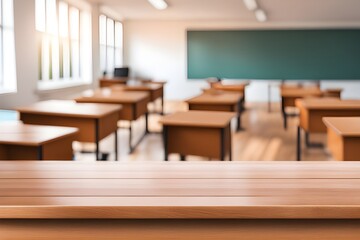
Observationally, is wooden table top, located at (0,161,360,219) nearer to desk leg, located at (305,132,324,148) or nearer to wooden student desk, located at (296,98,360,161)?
wooden student desk, located at (296,98,360,161)

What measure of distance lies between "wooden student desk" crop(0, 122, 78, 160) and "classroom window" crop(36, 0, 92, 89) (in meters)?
5.78

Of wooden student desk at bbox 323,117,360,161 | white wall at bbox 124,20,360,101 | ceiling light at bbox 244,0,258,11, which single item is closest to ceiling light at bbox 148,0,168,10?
ceiling light at bbox 244,0,258,11

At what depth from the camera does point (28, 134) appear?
2.97 meters

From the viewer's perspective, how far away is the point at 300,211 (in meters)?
1.30

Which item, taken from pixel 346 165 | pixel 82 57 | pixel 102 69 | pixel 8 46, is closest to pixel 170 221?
pixel 346 165

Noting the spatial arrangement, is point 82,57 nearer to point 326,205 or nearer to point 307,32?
point 307,32

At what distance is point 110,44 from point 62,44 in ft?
12.2

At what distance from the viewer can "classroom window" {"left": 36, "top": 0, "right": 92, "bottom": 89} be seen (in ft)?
29.4

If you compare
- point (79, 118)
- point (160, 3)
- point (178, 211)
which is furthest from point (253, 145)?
point (178, 211)

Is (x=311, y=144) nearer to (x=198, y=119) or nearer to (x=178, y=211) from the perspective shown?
Answer: (x=198, y=119)

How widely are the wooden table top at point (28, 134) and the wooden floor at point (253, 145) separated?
2573 mm

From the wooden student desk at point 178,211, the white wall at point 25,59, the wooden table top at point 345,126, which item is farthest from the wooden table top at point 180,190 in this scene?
the white wall at point 25,59

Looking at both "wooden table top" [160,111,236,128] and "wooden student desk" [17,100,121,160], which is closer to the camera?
"wooden table top" [160,111,236,128]

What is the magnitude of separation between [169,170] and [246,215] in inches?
19.6
